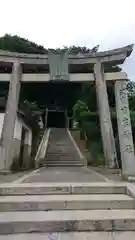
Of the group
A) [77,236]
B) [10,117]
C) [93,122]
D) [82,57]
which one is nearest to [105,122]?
[82,57]

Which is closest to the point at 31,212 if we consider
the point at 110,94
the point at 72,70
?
the point at 72,70

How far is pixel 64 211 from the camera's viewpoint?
13.4 ft

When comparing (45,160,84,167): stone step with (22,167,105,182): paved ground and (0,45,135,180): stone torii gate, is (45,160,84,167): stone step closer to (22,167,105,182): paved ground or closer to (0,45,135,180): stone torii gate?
(0,45,135,180): stone torii gate

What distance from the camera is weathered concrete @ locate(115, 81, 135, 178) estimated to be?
7863mm

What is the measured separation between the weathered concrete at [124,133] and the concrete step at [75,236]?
4.12m

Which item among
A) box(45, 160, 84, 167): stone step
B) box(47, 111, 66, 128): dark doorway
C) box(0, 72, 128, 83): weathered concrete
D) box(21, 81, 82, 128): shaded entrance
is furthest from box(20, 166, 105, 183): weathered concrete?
box(47, 111, 66, 128): dark doorway

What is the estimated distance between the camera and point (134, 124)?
14.4 metres

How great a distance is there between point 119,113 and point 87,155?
7907 mm

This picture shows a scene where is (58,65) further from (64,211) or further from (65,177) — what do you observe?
(64,211)

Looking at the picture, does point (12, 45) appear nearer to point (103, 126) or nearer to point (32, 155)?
point (32, 155)

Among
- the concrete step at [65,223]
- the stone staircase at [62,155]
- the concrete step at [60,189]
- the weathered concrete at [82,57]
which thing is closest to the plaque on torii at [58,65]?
the weathered concrete at [82,57]

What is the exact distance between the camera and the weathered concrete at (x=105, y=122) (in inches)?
382

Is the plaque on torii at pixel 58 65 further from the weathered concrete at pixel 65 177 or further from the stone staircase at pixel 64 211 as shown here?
the stone staircase at pixel 64 211

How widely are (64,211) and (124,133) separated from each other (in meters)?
4.77
